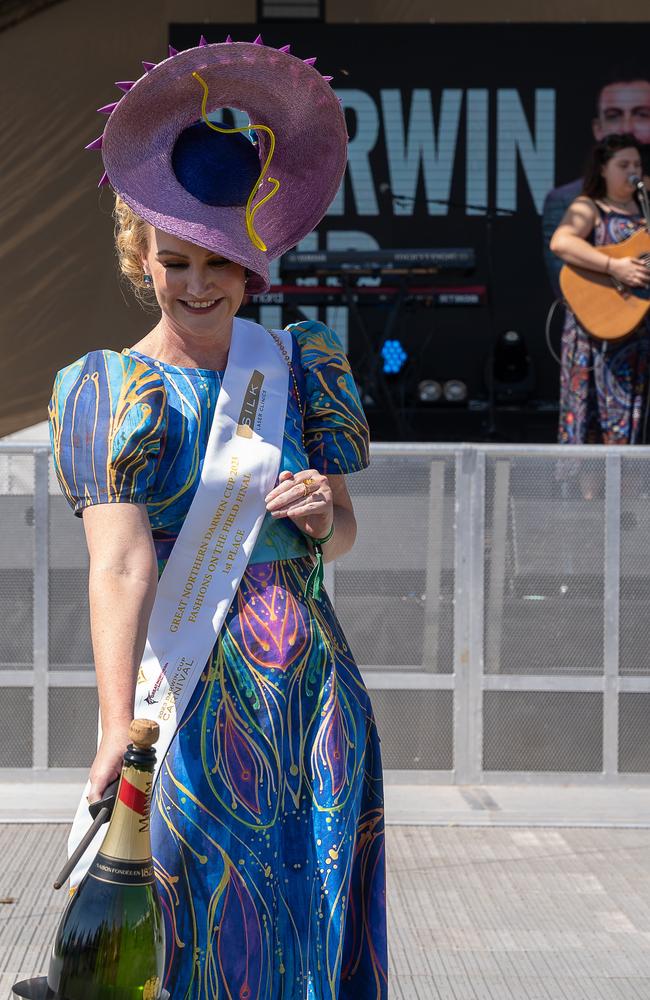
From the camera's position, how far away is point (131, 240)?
1.62 m

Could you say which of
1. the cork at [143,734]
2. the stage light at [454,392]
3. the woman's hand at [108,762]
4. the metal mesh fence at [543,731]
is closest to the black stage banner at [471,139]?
the stage light at [454,392]

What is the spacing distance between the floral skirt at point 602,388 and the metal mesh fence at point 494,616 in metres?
1.88

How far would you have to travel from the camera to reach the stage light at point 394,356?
9086mm

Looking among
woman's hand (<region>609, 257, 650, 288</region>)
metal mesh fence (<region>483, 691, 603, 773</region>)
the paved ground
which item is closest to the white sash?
the paved ground

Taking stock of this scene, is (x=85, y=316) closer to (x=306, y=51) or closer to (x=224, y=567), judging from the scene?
(x=306, y=51)

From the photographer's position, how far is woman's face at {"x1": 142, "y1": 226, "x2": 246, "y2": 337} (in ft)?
5.06

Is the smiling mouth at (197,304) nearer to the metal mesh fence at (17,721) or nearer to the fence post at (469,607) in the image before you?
the fence post at (469,607)

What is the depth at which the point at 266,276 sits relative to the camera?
5.31 ft

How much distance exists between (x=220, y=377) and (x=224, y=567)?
0.79ft

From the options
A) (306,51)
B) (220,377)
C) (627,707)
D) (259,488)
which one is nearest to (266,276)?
(220,377)

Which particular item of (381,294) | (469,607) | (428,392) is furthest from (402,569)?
(428,392)

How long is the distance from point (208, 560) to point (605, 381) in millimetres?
4672

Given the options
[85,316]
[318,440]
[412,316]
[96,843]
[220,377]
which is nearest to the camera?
[96,843]

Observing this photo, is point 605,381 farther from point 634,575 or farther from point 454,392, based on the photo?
point 454,392
